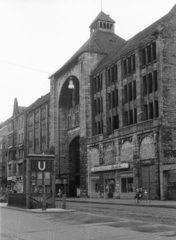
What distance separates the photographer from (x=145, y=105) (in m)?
47.7

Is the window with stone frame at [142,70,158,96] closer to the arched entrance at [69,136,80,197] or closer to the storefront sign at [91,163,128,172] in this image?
the storefront sign at [91,163,128,172]

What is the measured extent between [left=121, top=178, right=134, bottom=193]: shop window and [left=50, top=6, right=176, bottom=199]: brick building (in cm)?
12

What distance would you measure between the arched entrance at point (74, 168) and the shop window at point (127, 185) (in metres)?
19.4

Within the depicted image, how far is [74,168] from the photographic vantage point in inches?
2768

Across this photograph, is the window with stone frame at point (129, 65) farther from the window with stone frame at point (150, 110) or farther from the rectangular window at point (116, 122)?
the rectangular window at point (116, 122)

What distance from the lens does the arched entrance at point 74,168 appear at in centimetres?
6819

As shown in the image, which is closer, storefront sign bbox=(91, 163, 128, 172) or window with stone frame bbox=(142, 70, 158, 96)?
window with stone frame bbox=(142, 70, 158, 96)

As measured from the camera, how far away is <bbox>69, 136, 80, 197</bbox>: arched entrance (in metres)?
68.2

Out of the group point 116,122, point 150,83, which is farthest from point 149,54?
point 116,122

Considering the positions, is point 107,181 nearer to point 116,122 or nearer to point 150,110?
point 116,122

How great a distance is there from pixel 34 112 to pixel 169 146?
161 ft

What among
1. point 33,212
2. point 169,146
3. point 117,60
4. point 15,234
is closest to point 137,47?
point 117,60

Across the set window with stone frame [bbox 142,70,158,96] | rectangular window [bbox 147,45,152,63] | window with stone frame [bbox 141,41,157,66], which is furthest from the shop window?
rectangular window [bbox 147,45,152,63]

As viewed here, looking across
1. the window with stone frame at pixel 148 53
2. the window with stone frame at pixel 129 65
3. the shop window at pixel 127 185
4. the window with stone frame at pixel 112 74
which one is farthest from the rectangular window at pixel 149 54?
the shop window at pixel 127 185
